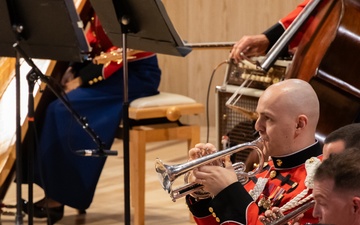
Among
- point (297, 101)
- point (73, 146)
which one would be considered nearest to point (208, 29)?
point (73, 146)

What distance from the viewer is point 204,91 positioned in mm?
6598

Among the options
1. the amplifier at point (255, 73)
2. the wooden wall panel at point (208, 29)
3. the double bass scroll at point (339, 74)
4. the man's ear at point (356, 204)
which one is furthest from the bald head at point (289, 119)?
the wooden wall panel at point (208, 29)

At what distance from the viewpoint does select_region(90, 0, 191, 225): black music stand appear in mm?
3199

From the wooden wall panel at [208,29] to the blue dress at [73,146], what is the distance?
1.84 meters

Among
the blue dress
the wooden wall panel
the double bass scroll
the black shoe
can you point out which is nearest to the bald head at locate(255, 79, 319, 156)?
the double bass scroll

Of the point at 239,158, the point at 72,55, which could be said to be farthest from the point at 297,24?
the point at 72,55

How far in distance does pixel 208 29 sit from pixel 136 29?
3112 mm

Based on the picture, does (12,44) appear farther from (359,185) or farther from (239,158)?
(359,185)

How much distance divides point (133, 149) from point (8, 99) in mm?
712

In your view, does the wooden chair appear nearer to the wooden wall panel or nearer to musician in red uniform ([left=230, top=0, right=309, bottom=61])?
musician in red uniform ([left=230, top=0, right=309, bottom=61])

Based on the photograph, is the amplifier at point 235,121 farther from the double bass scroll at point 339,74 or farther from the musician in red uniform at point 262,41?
the double bass scroll at point 339,74

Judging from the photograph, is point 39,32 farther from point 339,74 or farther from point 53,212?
point 53,212

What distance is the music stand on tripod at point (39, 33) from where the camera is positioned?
3.19 metres

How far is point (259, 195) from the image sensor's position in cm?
255
